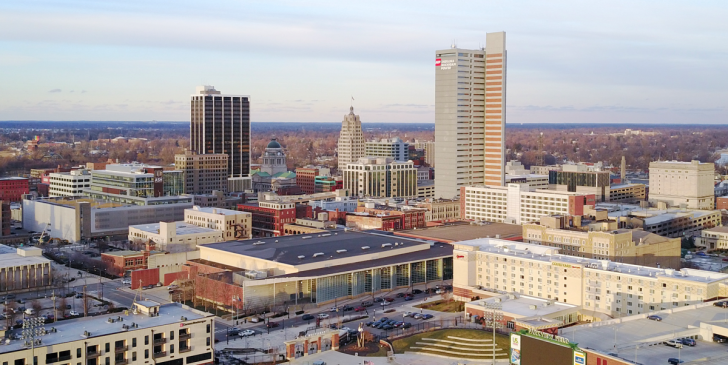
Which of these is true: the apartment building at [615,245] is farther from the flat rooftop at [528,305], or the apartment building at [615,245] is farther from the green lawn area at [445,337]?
the green lawn area at [445,337]

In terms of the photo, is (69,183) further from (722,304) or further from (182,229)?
(722,304)

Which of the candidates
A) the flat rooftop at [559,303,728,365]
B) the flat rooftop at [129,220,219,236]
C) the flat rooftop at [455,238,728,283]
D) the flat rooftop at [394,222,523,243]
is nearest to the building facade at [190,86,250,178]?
the flat rooftop at [129,220,219,236]

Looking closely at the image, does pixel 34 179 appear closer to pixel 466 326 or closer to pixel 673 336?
pixel 466 326

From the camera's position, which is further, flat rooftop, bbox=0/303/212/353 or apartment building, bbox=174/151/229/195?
apartment building, bbox=174/151/229/195

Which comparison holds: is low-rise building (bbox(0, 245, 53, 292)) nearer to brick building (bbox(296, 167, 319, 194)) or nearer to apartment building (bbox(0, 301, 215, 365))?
apartment building (bbox(0, 301, 215, 365))

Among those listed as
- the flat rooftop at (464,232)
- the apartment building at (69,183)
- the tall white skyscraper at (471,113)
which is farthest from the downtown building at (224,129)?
the flat rooftop at (464,232)
